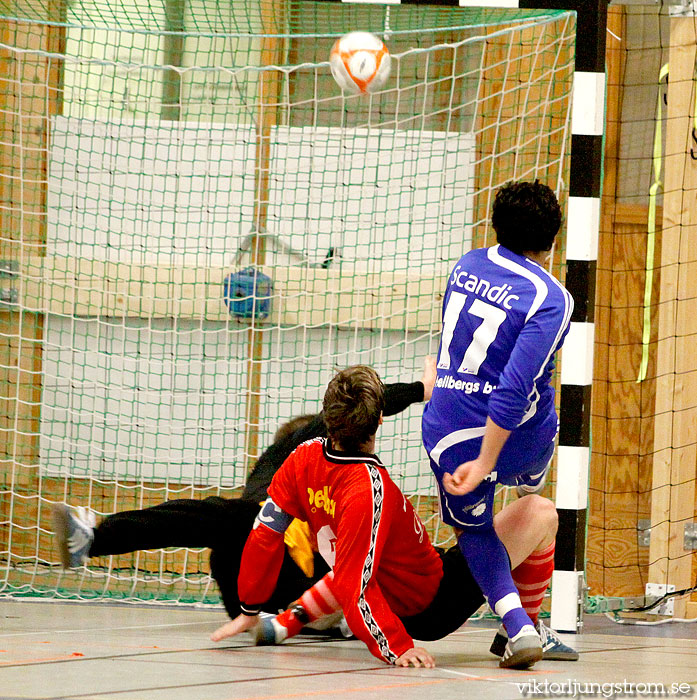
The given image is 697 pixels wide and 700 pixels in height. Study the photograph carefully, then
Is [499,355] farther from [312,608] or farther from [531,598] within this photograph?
[312,608]

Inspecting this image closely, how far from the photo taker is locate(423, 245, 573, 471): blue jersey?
2691 millimetres

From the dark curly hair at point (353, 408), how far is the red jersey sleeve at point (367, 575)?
12 centimetres

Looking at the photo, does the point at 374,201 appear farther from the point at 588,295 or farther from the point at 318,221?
the point at 588,295

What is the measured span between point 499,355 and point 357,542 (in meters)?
0.58

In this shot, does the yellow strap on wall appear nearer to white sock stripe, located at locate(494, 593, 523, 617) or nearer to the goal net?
the goal net

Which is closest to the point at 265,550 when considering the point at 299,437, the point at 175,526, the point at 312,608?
the point at 312,608

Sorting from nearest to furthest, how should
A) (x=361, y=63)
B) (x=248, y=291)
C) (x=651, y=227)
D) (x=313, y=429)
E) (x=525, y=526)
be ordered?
(x=525, y=526) < (x=313, y=429) < (x=361, y=63) < (x=651, y=227) < (x=248, y=291)

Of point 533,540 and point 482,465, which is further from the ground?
point 482,465

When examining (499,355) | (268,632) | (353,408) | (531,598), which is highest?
(499,355)

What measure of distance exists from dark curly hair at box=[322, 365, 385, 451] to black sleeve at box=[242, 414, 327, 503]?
0.61m

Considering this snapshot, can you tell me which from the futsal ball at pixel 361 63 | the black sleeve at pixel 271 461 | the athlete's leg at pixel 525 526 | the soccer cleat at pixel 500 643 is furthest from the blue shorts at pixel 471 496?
the futsal ball at pixel 361 63

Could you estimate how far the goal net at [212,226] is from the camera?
A: 17.2 ft

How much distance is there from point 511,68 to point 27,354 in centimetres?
269

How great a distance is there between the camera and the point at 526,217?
286cm
